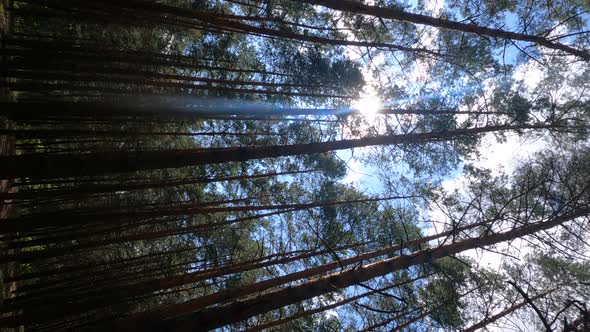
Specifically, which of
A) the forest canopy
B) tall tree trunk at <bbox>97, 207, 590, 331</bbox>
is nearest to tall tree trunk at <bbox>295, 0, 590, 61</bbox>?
the forest canopy

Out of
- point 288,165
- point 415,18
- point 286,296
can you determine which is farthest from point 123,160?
point 288,165

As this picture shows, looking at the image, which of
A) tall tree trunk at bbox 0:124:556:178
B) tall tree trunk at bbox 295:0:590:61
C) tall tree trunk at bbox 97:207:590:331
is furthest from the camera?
tall tree trunk at bbox 295:0:590:61

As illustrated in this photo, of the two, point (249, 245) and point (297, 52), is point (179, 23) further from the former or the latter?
point (249, 245)

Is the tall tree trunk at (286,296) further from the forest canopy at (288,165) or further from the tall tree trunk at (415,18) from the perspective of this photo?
the tall tree trunk at (415,18)

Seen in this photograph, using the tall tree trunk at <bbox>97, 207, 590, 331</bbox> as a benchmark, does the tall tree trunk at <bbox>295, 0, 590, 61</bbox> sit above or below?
above

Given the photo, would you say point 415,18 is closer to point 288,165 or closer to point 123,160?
point 123,160

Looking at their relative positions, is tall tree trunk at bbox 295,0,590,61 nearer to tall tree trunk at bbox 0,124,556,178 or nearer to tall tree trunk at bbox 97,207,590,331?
tall tree trunk at bbox 0,124,556,178

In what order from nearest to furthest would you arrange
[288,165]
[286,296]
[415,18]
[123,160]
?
[286,296], [123,160], [415,18], [288,165]

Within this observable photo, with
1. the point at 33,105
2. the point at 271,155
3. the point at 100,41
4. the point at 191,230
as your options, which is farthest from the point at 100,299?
the point at 100,41

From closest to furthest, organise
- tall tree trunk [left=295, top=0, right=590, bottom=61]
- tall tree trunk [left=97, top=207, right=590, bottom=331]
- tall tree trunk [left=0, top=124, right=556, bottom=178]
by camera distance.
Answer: tall tree trunk [left=97, top=207, right=590, bottom=331]
tall tree trunk [left=0, top=124, right=556, bottom=178]
tall tree trunk [left=295, top=0, right=590, bottom=61]

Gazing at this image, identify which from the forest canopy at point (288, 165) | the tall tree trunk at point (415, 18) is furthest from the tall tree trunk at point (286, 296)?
the tall tree trunk at point (415, 18)

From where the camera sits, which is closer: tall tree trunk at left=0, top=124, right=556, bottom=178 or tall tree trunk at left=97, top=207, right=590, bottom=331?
tall tree trunk at left=97, top=207, right=590, bottom=331

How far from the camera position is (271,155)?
5.49 metres

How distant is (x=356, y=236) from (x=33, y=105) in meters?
8.35
